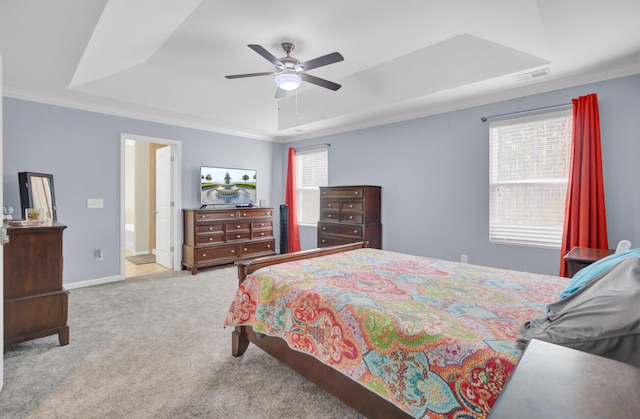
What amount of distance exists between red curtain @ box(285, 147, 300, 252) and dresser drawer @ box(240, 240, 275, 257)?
45 centimetres

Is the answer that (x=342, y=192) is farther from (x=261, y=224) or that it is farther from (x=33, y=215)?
(x=33, y=215)

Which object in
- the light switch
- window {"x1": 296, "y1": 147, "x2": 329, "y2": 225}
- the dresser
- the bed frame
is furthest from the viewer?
window {"x1": 296, "y1": 147, "x2": 329, "y2": 225}

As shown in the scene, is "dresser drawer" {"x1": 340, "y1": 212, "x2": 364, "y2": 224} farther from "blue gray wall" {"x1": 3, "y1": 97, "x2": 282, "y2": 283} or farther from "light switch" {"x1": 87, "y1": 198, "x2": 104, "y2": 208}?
"light switch" {"x1": 87, "y1": 198, "x2": 104, "y2": 208}

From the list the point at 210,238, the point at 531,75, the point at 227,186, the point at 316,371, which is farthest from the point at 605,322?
the point at 227,186

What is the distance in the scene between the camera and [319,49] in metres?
3.29

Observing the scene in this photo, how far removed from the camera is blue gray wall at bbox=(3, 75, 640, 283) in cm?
307

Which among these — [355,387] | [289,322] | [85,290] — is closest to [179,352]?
[289,322]

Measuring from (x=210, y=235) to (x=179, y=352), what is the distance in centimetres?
274

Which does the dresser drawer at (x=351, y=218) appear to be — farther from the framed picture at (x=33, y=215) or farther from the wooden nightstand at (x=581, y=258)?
the framed picture at (x=33, y=215)

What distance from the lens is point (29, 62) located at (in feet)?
9.90

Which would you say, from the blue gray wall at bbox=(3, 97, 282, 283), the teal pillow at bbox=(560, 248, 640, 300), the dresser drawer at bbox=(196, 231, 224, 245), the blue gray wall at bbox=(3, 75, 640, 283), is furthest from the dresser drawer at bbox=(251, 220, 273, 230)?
the teal pillow at bbox=(560, 248, 640, 300)

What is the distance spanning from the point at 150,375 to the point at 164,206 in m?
3.70

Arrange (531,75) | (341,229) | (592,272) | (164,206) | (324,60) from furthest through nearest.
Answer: (164,206) → (341,229) → (531,75) → (324,60) → (592,272)

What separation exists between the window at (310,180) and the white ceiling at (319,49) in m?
1.31
